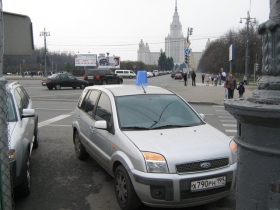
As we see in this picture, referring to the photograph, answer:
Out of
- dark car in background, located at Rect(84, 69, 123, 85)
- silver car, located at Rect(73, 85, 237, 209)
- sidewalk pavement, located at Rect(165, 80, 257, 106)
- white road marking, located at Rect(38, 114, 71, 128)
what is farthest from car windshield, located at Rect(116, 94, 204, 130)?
dark car in background, located at Rect(84, 69, 123, 85)

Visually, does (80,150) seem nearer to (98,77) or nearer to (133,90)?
(133,90)

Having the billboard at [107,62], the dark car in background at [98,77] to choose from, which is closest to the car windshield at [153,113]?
the dark car in background at [98,77]

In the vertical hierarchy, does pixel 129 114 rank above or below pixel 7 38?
below

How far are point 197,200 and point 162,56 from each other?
14738cm

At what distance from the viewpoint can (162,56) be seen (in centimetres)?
14862

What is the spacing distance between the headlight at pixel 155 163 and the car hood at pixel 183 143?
2.3 inches

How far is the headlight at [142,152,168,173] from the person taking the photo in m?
3.63

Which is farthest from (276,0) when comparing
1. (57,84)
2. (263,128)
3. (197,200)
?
(57,84)

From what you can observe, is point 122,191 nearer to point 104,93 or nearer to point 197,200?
point 197,200

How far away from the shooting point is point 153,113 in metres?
4.90

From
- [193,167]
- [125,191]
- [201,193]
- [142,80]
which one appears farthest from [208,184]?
[142,80]

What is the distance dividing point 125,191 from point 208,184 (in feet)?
3.46

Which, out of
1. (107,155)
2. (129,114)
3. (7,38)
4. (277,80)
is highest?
(7,38)

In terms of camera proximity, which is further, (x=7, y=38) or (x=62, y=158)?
(x=62, y=158)
